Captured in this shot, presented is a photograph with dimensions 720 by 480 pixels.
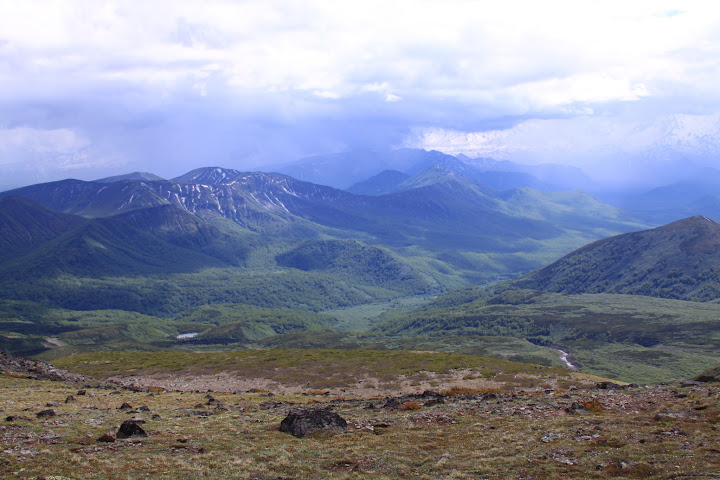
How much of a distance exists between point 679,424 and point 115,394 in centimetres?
5242

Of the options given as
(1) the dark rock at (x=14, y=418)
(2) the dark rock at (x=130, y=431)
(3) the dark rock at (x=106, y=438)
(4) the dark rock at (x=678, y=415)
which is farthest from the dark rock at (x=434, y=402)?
(1) the dark rock at (x=14, y=418)

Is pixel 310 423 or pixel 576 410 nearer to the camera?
pixel 310 423

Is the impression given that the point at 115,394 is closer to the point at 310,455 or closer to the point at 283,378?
the point at 283,378

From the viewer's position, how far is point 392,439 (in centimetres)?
3020

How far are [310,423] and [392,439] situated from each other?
19.6 feet

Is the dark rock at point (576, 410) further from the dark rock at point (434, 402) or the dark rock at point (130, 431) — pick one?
the dark rock at point (130, 431)

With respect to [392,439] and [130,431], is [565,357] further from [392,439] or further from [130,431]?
[130,431]

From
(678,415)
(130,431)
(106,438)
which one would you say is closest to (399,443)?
(130,431)

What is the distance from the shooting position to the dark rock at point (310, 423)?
105ft

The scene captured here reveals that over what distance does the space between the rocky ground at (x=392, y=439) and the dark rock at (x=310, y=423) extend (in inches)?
5.0

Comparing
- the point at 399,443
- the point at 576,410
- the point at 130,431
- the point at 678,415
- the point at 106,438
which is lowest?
the point at 576,410

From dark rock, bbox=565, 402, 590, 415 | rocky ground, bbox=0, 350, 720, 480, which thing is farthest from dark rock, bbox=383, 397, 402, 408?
dark rock, bbox=565, 402, 590, 415

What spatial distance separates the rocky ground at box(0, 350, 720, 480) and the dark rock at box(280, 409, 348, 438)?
13 centimetres

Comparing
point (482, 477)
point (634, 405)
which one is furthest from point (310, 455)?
point (634, 405)
